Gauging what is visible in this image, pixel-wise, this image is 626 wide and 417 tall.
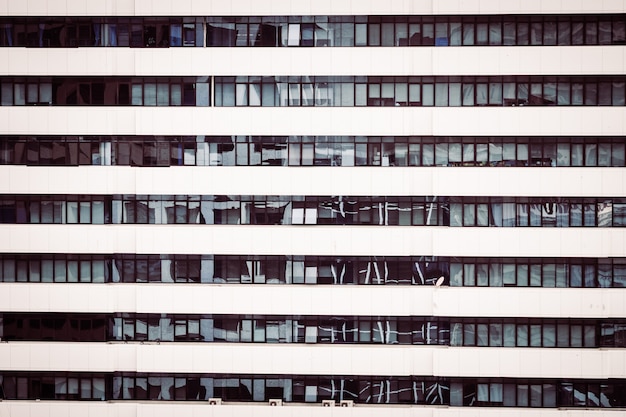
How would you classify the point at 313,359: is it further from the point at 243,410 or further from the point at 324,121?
the point at 324,121

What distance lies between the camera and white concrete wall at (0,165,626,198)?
57.1 feet

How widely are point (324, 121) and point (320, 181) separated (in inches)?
65.3

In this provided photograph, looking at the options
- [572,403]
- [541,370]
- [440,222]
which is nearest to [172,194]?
[440,222]

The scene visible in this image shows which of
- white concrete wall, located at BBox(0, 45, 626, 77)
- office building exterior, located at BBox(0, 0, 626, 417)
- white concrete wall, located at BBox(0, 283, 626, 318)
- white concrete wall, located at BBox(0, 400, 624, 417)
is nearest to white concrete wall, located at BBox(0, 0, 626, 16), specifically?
office building exterior, located at BBox(0, 0, 626, 417)

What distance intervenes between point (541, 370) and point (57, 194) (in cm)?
1437

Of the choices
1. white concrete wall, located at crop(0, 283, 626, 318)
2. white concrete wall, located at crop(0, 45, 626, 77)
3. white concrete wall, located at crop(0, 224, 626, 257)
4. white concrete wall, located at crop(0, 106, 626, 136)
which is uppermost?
white concrete wall, located at crop(0, 45, 626, 77)

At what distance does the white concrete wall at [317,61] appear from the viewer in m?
17.4

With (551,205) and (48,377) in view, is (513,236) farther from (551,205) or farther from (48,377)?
(48,377)

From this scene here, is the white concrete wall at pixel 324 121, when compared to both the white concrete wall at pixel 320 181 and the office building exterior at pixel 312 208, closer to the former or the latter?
the office building exterior at pixel 312 208

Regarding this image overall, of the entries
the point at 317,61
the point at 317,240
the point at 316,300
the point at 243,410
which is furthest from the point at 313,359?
the point at 317,61

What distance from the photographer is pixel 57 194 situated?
18.0m

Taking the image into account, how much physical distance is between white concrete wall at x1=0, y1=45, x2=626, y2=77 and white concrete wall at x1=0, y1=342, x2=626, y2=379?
7627 millimetres

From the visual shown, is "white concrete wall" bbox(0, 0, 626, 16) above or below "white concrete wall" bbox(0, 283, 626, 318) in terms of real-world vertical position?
above

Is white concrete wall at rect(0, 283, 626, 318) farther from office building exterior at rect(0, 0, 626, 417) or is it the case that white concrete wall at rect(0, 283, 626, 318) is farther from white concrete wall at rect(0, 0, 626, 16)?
white concrete wall at rect(0, 0, 626, 16)
